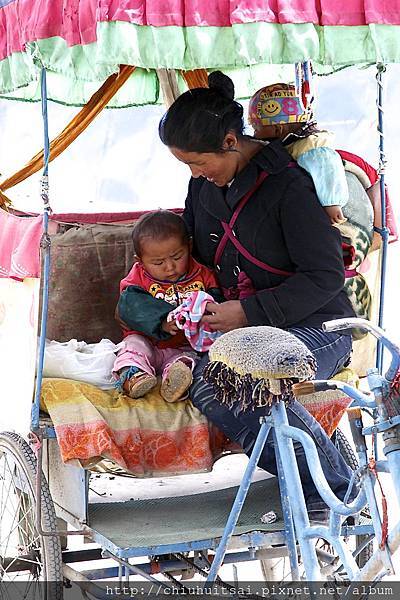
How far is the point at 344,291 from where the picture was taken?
419 centimetres

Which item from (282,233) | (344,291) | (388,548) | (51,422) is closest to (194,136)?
(282,233)

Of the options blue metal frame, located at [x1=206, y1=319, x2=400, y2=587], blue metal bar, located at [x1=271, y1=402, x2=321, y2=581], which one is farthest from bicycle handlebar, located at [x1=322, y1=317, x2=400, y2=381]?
blue metal bar, located at [x1=271, y1=402, x2=321, y2=581]

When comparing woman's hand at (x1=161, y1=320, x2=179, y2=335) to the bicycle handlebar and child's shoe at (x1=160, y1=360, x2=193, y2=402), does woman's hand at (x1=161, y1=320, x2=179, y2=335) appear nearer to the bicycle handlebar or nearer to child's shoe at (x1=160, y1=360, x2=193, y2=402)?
child's shoe at (x1=160, y1=360, x2=193, y2=402)

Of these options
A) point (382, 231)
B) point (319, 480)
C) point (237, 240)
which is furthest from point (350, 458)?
point (319, 480)

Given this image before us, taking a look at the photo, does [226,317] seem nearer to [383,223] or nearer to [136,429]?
[136,429]

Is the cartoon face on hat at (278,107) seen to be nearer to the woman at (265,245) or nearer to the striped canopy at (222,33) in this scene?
the woman at (265,245)

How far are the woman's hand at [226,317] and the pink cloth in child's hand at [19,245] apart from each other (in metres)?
0.95

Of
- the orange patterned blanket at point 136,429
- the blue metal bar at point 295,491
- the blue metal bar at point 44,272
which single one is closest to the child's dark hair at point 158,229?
the blue metal bar at point 44,272

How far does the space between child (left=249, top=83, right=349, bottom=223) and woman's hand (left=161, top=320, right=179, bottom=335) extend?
726mm

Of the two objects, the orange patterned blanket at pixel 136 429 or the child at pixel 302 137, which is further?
the child at pixel 302 137

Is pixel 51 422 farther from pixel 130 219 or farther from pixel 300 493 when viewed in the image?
pixel 130 219

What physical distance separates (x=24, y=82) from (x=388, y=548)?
2.02m

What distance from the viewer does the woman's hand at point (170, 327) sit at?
4.08m

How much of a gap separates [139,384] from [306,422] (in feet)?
2.25
